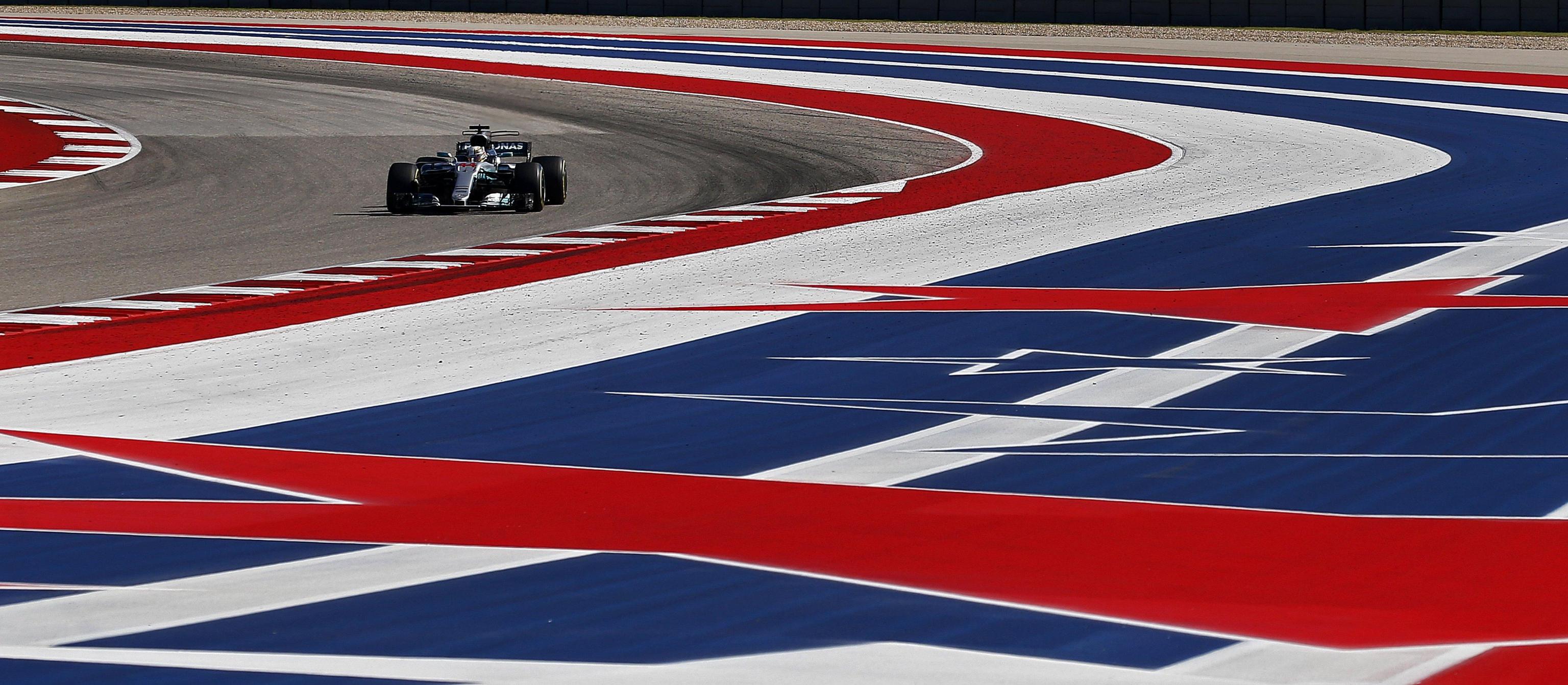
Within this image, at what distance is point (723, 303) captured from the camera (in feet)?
35.3

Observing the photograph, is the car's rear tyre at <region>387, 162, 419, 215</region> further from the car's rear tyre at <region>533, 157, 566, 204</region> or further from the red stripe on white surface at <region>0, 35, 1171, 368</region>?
the red stripe on white surface at <region>0, 35, 1171, 368</region>

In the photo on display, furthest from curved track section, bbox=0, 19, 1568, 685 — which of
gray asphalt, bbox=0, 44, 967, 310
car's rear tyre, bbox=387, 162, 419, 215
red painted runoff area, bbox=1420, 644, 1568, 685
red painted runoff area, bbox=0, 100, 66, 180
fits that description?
red painted runoff area, bbox=0, 100, 66, 180

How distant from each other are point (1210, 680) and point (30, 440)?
15.5 feet

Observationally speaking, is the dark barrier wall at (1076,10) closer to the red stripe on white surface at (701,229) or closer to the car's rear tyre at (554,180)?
the red stripe on white surface at (701,229)

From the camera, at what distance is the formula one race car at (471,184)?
602 inches

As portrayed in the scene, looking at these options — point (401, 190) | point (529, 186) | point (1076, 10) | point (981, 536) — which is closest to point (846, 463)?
point (981, 536)

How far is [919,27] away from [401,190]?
30.4 meters

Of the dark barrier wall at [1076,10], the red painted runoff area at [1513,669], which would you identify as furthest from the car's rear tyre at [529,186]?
the dark barrier wall at [1076,10]

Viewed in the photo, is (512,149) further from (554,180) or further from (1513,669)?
(1513,669)

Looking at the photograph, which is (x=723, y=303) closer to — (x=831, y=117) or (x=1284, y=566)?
(x=1284, y=566)

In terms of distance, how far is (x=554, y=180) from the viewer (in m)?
15.9

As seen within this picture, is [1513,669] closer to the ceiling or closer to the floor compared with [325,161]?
closer to the ceiling

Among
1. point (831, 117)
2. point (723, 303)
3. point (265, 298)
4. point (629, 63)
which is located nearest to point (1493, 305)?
point (723, 303)

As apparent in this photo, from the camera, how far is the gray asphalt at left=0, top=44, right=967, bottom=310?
525 inches
